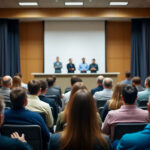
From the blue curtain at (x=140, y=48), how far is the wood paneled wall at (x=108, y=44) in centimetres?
62

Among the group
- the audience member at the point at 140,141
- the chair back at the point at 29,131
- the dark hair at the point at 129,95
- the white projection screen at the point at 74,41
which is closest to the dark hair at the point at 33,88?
the chair back at the point at 29,131

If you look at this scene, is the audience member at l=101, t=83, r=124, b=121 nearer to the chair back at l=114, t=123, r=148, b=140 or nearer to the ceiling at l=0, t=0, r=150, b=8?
the chair back at l=114, t=123, r=148, b=140

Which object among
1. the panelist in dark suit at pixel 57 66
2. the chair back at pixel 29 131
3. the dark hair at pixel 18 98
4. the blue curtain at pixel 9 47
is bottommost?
the chair back at pixel 29 131

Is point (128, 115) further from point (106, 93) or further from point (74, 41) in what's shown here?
point (74, 41)

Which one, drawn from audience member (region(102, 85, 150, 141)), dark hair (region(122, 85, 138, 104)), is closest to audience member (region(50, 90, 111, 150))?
audience member (region(102, 85, 150, 141))

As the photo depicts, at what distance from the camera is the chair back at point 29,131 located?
6.81 ft

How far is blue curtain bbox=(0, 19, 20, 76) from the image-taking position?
1136 centimetres

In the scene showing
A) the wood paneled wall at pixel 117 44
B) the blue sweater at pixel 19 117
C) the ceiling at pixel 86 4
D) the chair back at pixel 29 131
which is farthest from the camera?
the wood paneled wall at pixel 117 44

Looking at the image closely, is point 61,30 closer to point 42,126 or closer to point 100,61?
point 100,61

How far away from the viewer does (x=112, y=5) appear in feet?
35.4

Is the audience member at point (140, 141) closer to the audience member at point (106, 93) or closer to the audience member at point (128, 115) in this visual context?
the audience member at point (128, 115)

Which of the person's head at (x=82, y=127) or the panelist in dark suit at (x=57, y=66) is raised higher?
the panelist in dark suit at (x=57, y=66)

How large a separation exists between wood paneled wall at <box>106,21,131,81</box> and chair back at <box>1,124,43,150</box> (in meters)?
10.2

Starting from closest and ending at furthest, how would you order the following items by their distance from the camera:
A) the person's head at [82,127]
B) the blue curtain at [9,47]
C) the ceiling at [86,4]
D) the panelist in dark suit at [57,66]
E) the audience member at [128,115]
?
the person's head at [82,127]
the audience member at [128,115]
the ceiling at [86,4]
the panelist in dark suit at [57,66]
the blue curtain at [9,47]
